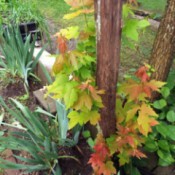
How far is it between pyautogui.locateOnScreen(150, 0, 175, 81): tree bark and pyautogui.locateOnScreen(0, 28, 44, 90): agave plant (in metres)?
1.13

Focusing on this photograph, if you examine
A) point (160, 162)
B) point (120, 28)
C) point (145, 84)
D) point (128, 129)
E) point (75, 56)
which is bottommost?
point (160, 162)

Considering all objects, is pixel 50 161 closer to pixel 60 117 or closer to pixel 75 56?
pixel 60 117

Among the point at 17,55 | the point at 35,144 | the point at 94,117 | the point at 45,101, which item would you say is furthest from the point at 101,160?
the point at 17,55

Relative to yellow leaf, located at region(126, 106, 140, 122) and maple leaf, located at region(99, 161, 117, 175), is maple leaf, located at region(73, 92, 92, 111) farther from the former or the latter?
maple leaf, located at region(99, 161, 117, 175)

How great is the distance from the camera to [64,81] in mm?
1320

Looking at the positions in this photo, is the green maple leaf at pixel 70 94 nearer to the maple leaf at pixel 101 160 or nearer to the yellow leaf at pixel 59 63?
the yellow leaf at pixel 59 63

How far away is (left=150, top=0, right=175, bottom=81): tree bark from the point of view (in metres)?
1.67

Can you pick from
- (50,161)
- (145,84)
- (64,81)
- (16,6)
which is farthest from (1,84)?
(145,84)

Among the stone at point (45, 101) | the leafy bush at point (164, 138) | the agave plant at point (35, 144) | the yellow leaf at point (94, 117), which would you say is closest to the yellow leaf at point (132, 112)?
the yellow leaf at point (94, 117)

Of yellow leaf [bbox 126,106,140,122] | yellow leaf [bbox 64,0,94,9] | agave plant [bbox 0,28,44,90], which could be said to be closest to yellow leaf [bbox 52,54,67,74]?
yellow leaf [bbox 64,0,94,9]

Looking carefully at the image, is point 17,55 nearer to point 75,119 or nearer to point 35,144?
point 35,144

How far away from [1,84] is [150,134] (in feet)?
5.27

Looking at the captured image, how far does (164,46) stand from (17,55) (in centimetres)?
132

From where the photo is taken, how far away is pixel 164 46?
1.76m
